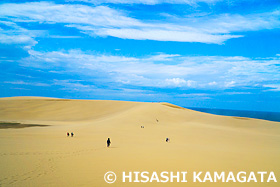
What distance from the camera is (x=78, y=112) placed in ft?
189

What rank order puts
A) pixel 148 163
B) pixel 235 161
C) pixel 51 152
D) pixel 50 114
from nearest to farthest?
pixel 148 163 < pixel 235 161 < pixel 51 152 < pixel 50 114

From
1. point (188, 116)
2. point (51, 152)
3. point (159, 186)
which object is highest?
point (188, 116)

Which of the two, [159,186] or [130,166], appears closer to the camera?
[159,186]

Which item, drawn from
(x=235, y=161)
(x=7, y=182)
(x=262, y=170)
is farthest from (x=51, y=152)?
(x=262, y=170)

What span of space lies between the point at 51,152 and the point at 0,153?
3346 mm

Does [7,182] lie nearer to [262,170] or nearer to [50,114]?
[262,170]

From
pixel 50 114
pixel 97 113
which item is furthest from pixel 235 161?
pixel 50 114

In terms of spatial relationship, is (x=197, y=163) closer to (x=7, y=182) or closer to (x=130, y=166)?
(x=130, y=166)

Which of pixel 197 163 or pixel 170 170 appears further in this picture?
pixel 197 163

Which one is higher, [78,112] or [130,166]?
[78,112]

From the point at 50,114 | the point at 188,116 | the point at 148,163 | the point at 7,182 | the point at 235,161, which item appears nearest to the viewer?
the point at 7,182

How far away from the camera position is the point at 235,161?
14648mm

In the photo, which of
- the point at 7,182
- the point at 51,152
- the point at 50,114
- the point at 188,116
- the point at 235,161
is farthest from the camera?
the point at 50,114

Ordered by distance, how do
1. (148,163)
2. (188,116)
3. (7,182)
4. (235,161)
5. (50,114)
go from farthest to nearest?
(50,114)
(188,116)
(235,161)
(148,163)
(7,182)
